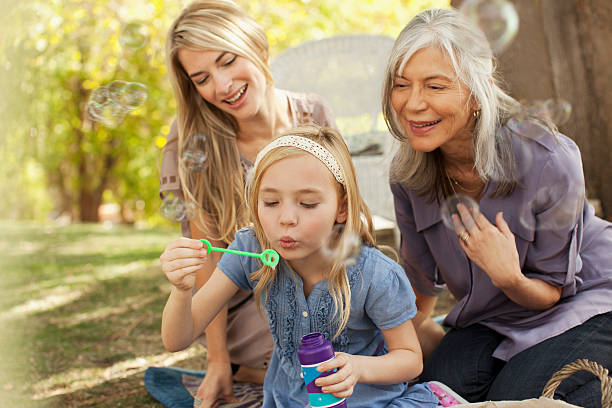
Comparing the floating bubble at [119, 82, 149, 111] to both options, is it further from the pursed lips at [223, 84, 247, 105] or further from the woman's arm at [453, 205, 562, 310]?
the woman's arm at [453, 205, 562, 310]

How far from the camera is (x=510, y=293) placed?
173cm

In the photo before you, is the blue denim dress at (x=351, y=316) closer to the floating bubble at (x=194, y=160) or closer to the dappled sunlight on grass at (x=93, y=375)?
the floating bubble at (x=194, y=160)

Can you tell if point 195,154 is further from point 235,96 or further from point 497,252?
point 497,252

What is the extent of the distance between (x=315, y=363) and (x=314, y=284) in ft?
1.18

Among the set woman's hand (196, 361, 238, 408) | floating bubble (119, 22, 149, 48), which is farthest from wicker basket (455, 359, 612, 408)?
floating bubble (119, 22, 149, 48)

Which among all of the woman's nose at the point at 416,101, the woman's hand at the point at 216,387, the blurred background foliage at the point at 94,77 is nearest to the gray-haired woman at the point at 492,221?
the woman's nose at the point at 416,101

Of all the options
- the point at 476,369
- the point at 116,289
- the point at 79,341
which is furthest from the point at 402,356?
the point at 116,289

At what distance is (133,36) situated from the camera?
7.60 feet

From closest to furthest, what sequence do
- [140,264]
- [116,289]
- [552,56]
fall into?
[552,56], [116,289], [140,264]

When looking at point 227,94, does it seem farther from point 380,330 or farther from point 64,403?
point 64,403

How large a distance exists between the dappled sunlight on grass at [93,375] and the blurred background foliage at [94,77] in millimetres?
1281

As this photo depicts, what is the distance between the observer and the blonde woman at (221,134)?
1.97 m

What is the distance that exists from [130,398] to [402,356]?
1.09 meters

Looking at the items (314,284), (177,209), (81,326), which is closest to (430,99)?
(314,284)
